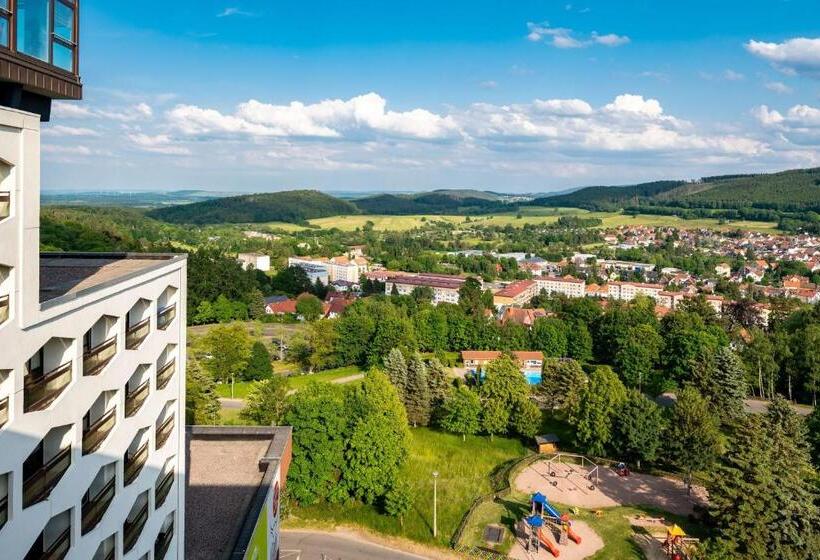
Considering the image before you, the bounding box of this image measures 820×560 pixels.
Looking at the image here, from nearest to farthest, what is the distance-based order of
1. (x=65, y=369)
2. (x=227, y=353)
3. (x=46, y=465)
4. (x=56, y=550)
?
(x=46, y=465) → (x=56, y=550) → (x=65, y=369) → (x=227, y=353)

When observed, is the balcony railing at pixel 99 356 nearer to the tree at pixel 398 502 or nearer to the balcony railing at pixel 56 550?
the balcony railing at pixel 56 550

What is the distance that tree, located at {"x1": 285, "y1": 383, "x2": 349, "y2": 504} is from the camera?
21.2 metres

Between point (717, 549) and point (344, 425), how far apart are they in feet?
39.9

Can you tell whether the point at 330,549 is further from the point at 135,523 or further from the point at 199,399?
the point at 135,523

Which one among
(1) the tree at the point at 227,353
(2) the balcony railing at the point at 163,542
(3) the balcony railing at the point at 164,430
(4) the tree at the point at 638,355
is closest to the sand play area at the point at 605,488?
(4) the tree at the point at 638,355

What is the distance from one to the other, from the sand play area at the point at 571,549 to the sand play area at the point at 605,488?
237 cm

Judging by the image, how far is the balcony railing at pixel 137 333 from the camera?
7818 millimetres

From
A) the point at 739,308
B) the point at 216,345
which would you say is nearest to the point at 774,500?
the point at 216,345

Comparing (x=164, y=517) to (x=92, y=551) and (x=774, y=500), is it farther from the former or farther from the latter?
(x=774, y=500)

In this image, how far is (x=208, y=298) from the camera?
2368 inches

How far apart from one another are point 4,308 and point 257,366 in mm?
33302

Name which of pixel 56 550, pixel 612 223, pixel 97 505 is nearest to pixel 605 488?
pixel 97 505

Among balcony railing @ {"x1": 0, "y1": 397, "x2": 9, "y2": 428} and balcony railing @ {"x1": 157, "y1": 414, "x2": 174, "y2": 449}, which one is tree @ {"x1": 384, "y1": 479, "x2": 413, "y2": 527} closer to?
balcony railing @ {"x1": 157, "y1": 414, "x2": 174, "y2": 449}

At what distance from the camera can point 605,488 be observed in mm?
23469
